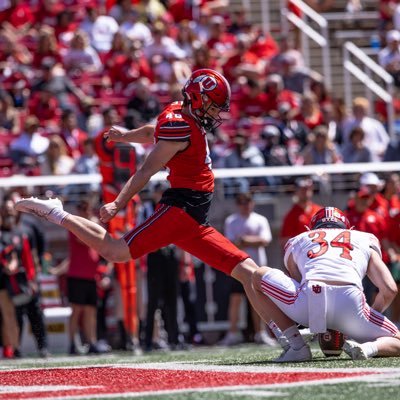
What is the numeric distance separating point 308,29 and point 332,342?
12226mm

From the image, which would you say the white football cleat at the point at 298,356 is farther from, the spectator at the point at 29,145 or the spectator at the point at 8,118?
the spectator at the point at 8,118

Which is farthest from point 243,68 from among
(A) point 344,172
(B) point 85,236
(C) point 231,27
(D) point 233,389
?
(D) point 233,389

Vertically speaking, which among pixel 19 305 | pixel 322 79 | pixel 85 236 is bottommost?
pixel 19 305

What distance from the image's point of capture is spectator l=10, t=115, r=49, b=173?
15.1 meters

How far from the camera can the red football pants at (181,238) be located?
8188 mm

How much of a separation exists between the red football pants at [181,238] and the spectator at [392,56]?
420 inches

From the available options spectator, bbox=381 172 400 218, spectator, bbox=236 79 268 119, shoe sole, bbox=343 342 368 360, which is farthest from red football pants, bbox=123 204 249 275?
spectator, bbox=236 79 268 119

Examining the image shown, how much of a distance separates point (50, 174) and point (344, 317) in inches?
295

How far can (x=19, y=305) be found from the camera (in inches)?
515

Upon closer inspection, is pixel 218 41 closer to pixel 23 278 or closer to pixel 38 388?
pixel 23 278

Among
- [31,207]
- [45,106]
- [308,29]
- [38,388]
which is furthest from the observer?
[308,29]

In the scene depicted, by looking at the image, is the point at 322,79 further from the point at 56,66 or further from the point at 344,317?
the point at 344,317

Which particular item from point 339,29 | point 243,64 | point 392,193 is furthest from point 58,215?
point 339,29

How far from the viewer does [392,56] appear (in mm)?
18828
